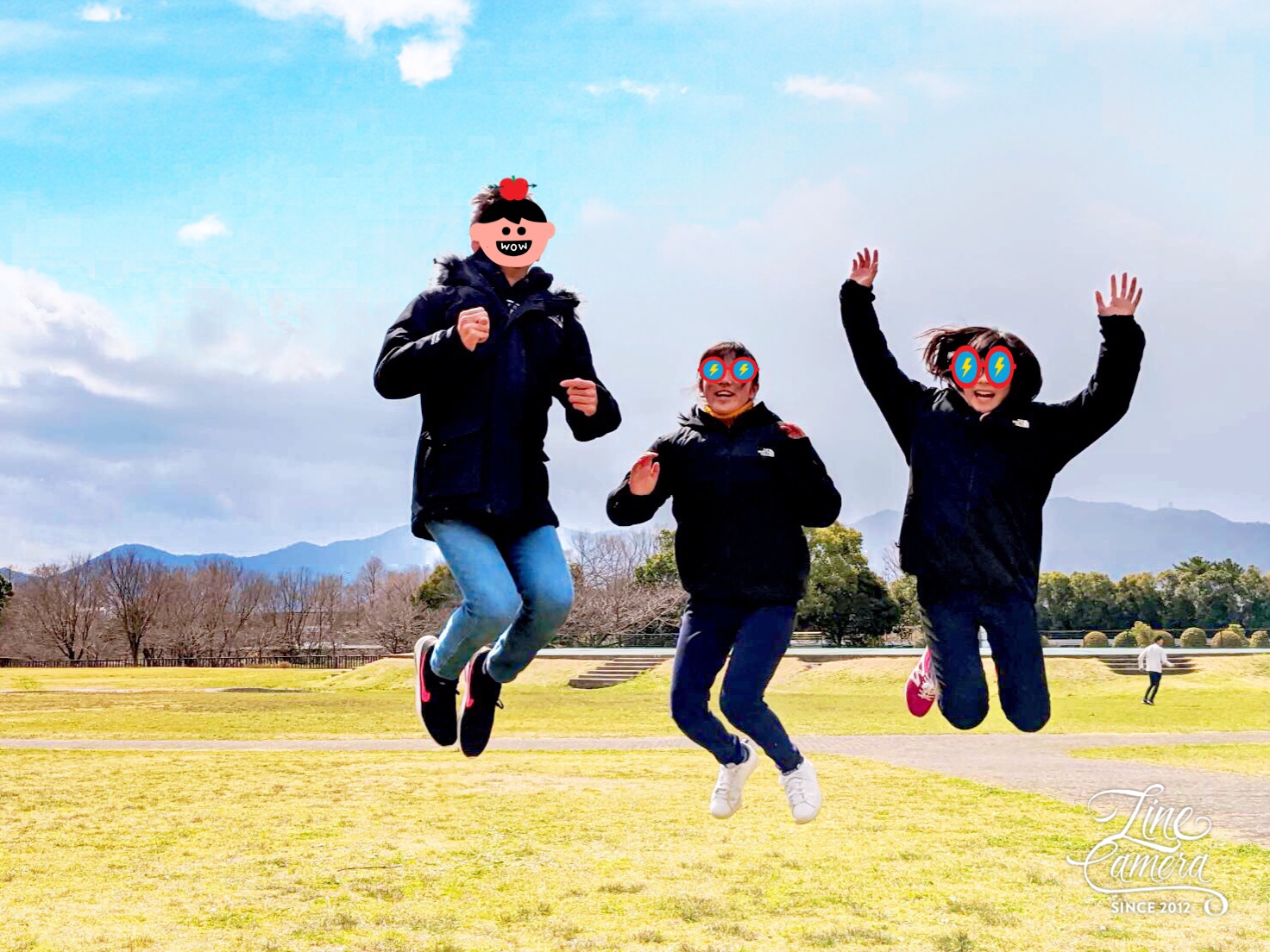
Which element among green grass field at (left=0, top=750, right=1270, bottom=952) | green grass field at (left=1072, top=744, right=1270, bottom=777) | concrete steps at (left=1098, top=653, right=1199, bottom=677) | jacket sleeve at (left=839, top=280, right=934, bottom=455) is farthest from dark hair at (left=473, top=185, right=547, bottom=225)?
concrete steps at (left=1098, top=653, right=1199, bottom=677)

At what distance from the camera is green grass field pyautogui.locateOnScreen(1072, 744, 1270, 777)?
41531mm

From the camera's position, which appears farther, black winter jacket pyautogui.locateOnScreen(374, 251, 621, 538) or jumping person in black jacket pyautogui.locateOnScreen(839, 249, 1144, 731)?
jumping person in black jacket pyautogui.locateOnScreen(839, 249, 1144, 731)

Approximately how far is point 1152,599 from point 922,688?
67.0 feet

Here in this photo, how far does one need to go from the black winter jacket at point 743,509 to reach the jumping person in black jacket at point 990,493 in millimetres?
591

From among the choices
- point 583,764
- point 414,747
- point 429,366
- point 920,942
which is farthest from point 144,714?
point 429,366

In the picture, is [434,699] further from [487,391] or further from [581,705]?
[581,705]

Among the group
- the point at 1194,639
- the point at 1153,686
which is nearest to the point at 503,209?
the point at 1153,686

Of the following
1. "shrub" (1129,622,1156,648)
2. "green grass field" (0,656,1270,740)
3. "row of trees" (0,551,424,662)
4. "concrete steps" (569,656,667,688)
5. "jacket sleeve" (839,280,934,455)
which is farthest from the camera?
"shrub" (1129,622,1156,648)

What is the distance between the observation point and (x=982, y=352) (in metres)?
6.90

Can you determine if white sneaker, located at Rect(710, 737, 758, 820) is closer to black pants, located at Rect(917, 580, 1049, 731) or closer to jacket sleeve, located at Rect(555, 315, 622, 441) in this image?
black pants, located at Rect(917, 580, 1049, 731)

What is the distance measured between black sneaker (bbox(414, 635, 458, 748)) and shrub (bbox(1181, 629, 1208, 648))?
3497 inches

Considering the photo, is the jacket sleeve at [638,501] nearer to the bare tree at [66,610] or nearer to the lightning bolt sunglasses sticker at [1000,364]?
the lightning bolt sunglasses sticker at [1000,364]

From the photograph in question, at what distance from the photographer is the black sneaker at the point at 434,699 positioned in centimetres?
705

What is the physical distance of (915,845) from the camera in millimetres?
28766
